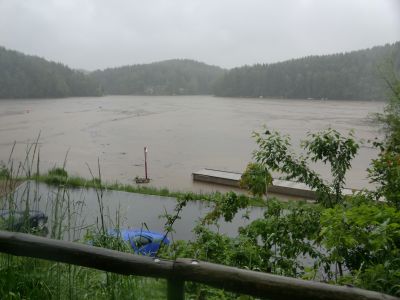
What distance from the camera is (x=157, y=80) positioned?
137875 millimetres

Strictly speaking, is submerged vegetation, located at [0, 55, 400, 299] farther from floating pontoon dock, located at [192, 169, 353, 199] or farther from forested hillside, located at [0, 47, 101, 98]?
forested hillside, located at [0, 47, 101, 98]

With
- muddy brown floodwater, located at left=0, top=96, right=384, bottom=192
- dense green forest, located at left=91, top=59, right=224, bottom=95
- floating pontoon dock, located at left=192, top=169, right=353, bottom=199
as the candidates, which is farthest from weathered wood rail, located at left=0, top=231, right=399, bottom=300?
dense green forest, located at left=91, top=59, right=224, bottom=95

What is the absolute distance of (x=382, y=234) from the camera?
2.02 metres

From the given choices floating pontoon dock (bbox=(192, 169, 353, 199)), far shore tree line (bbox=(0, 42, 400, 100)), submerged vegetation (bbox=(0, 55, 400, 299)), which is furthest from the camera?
far shore tree line (bbox=(0, 42, 400, 100))

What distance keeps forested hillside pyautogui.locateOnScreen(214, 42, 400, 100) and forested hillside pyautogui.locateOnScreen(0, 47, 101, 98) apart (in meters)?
42.5

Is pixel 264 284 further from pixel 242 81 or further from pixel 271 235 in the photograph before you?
pixel 242 81

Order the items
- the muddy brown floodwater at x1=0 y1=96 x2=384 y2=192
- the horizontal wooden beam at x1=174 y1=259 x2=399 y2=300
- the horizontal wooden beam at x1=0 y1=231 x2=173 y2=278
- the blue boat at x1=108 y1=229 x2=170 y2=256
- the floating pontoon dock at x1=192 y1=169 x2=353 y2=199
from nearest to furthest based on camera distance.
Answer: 1. the horizontal wooden beam at x1=174 y1=259 x2=399 y2=300
2. the horizontal wooden beam at x1=0 y1=231 x2=173 y2=278
3. the blue boat at x1=108 y1=229 x2=170 y2=256
4. the floating pontoon dock at x1=192 y1=169 x2=353 y2=199
5. the muddy brown floodwater at x1=0 y1=96 x2=384 y2=192

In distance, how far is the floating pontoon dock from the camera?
Answer: 1636cm

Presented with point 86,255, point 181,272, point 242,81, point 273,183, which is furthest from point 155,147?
point 242,81

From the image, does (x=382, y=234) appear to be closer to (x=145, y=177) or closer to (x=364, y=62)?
(x=145, y=177)

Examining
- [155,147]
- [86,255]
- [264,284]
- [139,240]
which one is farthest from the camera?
[155,147]

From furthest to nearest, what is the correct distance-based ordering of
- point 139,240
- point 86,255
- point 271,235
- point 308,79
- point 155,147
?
point 308,79 → point 155,147 → point 139,240 → point 271,235 → point 86,255

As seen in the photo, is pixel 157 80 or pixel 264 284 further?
pixel 157 80

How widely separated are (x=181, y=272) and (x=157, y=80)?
139286 mm
